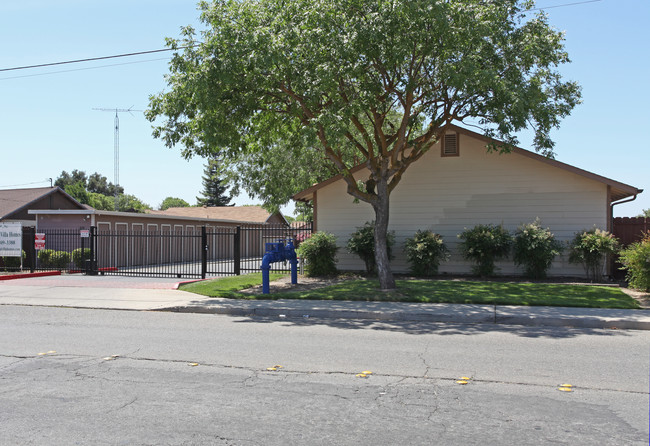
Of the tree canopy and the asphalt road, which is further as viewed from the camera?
the tree canopy

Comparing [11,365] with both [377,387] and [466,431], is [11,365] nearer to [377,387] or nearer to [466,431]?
[377,387]

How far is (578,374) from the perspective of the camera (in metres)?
6.41

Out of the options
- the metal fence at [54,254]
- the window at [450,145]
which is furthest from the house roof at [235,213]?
the window at [450,145]

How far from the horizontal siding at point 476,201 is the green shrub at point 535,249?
29.6 inches

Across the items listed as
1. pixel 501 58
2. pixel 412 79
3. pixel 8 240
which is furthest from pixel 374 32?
pixel 8 240

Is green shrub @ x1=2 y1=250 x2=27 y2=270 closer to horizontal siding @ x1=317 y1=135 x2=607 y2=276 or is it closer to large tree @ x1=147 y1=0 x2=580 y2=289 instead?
large tree @ x1=147 y1=0 x2=580 y2=289

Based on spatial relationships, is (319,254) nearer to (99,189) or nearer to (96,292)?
(96,292)

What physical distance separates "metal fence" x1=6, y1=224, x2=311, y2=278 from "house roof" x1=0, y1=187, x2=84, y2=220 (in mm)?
5220

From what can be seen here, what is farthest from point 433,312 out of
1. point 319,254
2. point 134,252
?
point 134,252

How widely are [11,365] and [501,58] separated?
1300cm

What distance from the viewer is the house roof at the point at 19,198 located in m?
28.7

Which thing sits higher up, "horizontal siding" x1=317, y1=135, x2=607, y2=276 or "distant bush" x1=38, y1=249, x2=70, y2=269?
"horizontal siding" x1=317, y1=135, x2=607, y2=276

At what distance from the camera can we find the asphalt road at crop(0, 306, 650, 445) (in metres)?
4.52

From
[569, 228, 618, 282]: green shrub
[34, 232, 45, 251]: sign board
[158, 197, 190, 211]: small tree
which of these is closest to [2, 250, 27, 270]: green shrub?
[34, 232, 45, 251]: sign board
